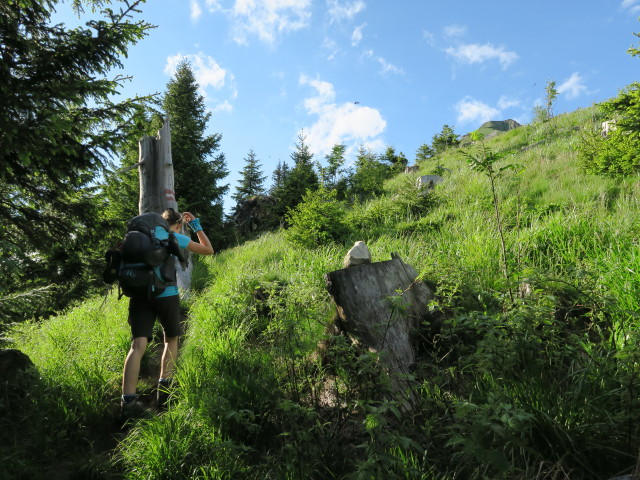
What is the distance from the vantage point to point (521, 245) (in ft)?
13.8

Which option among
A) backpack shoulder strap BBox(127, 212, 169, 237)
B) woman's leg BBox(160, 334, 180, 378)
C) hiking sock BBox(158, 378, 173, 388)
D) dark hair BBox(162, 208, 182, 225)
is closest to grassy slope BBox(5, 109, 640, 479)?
woman's leg BBox(160, 334, 180, 378)

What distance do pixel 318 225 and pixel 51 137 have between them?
4.76 m

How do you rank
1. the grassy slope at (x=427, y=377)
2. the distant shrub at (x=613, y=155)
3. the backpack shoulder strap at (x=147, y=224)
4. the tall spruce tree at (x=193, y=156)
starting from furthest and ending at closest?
the tall spruce tree at (x=193, y=156) < the distant shrub at (x=613, y=155) < the backpack shoulder strap at (x=147, y=224) < the grassy slope at (x=427, y=377)

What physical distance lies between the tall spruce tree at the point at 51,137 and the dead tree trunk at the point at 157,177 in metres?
2.30

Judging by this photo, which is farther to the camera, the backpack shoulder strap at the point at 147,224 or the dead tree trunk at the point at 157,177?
the dead tree trunk at the point at 157,177

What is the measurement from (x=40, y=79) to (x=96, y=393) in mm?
3434

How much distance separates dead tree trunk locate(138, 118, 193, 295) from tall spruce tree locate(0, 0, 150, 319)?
2.30 m

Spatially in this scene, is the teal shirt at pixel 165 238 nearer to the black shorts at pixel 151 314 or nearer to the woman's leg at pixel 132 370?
the black shorts at pixel 151 314

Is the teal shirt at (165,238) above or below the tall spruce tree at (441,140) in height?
below

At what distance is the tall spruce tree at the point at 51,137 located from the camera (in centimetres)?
332

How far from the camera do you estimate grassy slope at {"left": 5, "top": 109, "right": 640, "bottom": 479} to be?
1.66m

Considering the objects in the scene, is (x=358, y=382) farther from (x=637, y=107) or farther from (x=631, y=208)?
(x=637, y=107)

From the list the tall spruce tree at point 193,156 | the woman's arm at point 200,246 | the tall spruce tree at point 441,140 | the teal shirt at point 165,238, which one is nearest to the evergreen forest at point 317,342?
the teal shirt at point 165,238

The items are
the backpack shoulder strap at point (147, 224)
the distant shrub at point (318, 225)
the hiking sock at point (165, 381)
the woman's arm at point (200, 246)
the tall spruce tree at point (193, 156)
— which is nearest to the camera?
the backpack shoulder strap at point (147, 224)
